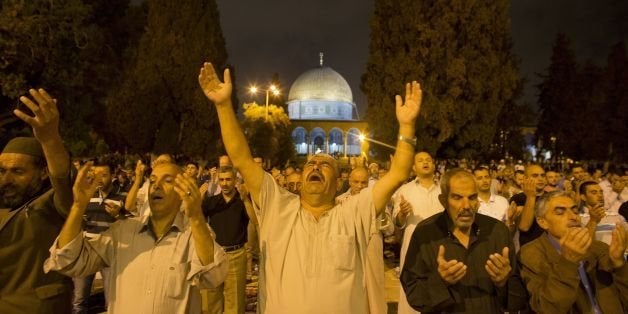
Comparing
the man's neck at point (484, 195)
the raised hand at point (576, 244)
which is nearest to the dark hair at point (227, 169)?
the man's neck at point (484, 195)

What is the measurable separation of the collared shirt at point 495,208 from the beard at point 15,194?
15.0ft

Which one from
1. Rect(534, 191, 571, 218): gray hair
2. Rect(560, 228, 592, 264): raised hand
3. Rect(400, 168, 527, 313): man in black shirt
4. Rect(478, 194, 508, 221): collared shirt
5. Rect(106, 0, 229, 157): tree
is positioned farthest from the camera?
Rect(106, 0, 229, 157): tree

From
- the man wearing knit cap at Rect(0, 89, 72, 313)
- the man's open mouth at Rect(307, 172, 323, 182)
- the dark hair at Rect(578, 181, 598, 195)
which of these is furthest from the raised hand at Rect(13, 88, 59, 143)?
the dark hair at Rect(578, 181, 598, 195)

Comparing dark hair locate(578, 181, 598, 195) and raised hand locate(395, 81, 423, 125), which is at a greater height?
raised hand locate(395, 81, 423, 125)

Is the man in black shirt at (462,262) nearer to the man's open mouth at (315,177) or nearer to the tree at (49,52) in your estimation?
the man's open mouth at (315,177)

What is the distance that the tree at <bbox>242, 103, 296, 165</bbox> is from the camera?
99.3ft

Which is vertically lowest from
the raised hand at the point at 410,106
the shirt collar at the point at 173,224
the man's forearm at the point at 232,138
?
the shirt collar at the point at 173,224

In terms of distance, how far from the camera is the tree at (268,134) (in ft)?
99.3

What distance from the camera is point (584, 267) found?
305 centimetres

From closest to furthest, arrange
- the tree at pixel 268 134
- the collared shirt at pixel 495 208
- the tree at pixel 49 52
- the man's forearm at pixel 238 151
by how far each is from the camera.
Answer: the man's forearm at pixel 238 151 → the collared shirt at pixel 495 208 → the tree at pixel 49 52 → the tree at pixel 268 134

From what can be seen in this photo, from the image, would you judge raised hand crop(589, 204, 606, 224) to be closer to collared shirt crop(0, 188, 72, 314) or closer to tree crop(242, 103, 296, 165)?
collared shirt crop(0, 188, 72, 314)

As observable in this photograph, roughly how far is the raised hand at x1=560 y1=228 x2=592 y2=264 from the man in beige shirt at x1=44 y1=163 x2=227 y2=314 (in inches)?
71.8

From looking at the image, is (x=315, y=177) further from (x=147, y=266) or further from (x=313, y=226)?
(x=147, y=266)

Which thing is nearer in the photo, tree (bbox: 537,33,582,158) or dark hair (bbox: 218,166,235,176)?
dark hair (bbox: 218,166,235,176)
